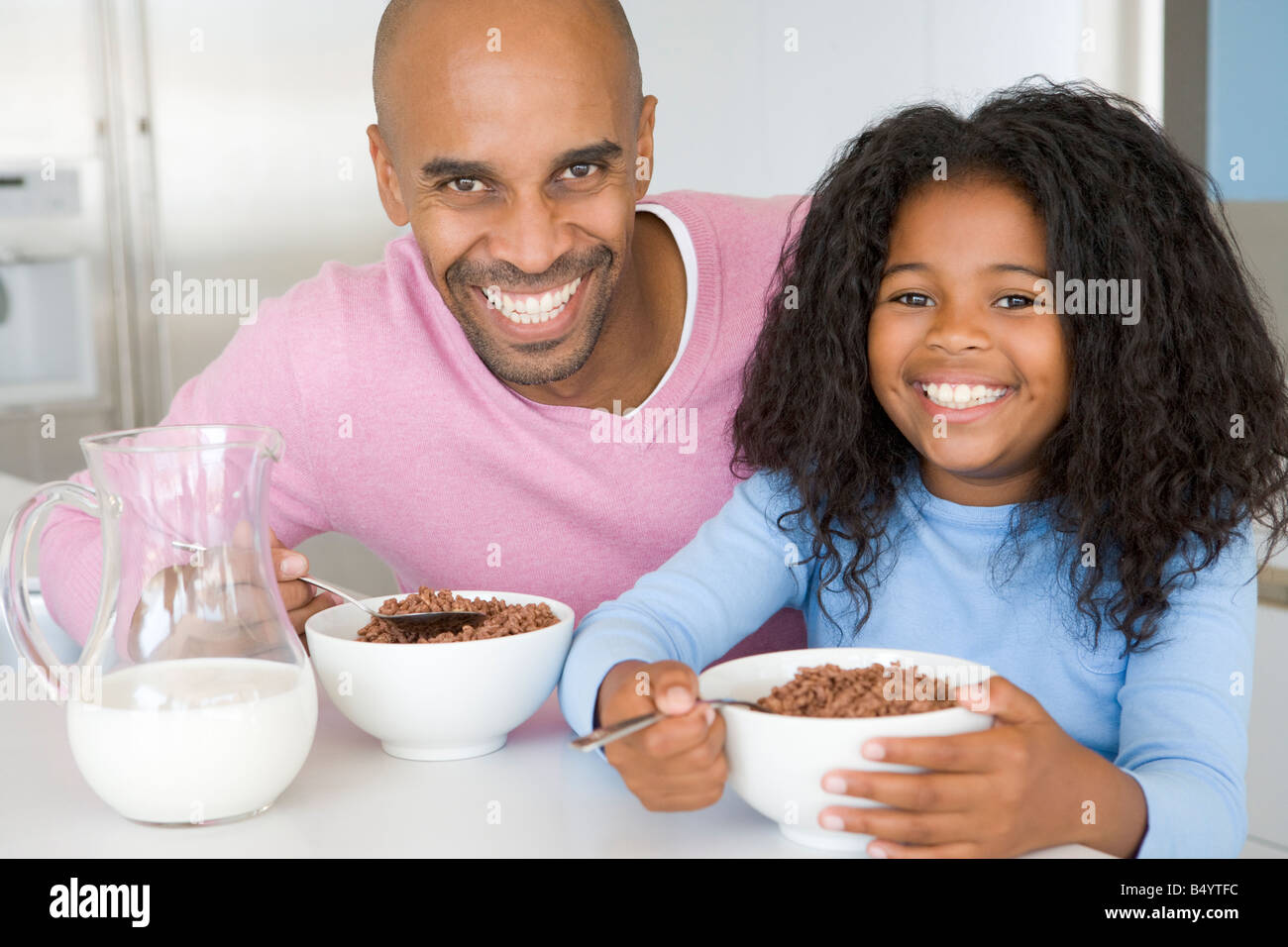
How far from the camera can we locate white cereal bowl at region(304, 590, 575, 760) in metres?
0.86

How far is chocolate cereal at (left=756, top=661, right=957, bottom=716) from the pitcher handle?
419 millimetres

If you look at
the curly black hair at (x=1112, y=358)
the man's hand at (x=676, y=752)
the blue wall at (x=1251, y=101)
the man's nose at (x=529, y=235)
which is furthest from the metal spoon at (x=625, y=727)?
the blue wall at (x=1251, y=101)

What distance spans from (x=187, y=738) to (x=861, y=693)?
0.39m

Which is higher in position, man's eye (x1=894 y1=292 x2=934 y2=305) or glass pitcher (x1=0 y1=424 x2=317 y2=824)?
man's eye (x1=894 y1=292 x2=934 y2=305)

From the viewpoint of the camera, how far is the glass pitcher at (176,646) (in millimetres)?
754

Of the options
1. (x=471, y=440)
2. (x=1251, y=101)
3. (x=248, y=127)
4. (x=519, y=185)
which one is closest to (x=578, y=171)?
(x=519, y=185)

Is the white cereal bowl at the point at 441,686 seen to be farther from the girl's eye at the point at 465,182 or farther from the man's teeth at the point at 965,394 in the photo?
the girl's eye at the point at 465,182

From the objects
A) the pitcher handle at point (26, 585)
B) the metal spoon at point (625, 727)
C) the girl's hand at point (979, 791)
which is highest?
the pitcher handle at point (26, 585)

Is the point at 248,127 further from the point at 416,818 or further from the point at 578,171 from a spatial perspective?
the point at 416,818

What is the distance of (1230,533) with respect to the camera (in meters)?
1.02

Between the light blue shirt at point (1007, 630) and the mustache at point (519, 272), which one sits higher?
the mustache at point (519, 272)

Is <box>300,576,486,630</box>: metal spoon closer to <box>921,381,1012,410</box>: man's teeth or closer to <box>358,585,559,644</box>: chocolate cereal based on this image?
<box>358,585,559,644</box>: chocolate cereal

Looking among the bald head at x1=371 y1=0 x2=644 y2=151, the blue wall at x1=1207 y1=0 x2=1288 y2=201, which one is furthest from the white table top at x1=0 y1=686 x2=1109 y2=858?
the blue wall at x1=1207 y1=0 x2=1288 y2=201

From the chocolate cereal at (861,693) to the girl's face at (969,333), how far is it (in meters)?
0.31
